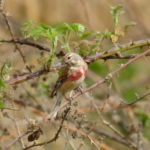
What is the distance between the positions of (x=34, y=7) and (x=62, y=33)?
689 cm

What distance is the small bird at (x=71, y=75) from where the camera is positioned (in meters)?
3.57

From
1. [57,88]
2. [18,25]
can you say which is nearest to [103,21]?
[18,25]

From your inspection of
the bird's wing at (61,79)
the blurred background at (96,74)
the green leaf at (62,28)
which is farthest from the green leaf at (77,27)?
the blurred background at (96,74)

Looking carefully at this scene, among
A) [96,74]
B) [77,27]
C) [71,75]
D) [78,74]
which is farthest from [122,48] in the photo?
[96,74]

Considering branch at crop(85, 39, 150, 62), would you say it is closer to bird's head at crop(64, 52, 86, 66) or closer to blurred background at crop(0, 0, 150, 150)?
bird's head at crop(64, 52, 86, 66)

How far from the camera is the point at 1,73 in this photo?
3172 mm

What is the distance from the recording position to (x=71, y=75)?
152 inches

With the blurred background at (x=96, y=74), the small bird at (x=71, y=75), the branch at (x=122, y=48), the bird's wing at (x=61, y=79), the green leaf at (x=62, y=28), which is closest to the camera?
the green leaf at (x=62, y=28)

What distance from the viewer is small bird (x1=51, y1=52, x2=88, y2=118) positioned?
11.7ft

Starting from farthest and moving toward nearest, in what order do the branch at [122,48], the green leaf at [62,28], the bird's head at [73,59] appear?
the bird's head at [73,59], the branch at [122,48], the green leaf at [62,28]

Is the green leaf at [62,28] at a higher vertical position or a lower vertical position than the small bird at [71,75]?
higher

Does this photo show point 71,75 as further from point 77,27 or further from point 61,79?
point 77,27

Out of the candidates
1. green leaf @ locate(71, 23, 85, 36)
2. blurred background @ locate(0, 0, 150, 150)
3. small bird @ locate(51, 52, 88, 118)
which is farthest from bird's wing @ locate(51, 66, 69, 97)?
green leaf @ locate(71, 23, 85, 36)

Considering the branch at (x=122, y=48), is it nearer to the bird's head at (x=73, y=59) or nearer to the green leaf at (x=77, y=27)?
the bird's head at (x=73, y=59)
